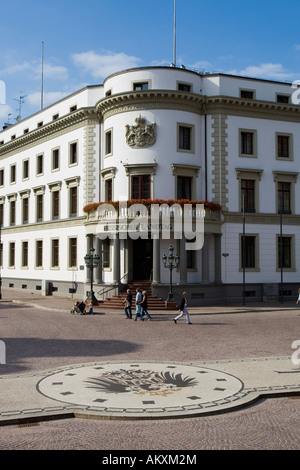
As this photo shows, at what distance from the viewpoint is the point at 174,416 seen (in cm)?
930

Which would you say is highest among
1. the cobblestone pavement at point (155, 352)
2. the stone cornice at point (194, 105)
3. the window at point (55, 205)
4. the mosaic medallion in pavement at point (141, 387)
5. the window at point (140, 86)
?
the window at point (140, 86)

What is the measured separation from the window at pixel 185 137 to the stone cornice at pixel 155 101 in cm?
136

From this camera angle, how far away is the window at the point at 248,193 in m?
37.2

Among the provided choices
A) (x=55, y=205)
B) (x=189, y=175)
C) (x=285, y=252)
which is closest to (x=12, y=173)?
(x=55, y=205)

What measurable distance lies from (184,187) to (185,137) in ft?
12.2

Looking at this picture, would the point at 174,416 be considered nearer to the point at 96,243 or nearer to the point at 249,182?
the point at 96,243

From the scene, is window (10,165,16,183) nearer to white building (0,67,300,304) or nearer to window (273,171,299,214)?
white building (0,67,300,304)

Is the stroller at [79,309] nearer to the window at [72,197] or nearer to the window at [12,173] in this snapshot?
the window at [72,197]

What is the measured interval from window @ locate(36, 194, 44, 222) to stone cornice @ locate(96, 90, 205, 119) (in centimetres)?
1304

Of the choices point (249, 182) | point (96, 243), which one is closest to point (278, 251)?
point (249, 182)

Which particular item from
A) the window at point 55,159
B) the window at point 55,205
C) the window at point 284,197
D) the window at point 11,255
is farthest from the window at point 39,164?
the window at point 284,197

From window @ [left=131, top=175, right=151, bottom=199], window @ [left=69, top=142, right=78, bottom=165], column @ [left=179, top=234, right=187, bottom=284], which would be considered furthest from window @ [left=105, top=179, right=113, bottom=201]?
column @ [left=179, top=234, right=187, bottom=284]

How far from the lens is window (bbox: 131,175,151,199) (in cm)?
3531

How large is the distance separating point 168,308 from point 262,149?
14.7m
